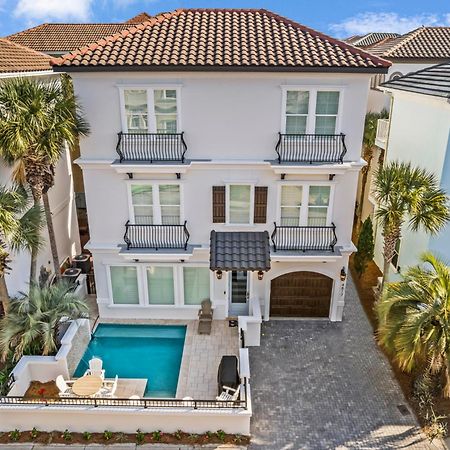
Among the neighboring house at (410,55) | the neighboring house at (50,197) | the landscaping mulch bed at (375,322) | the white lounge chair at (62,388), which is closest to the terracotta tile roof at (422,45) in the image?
the neighboring house at (410,55)

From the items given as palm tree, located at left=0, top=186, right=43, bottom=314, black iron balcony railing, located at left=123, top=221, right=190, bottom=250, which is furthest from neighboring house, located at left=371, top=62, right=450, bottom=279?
palm tree, located at left=0, top=186, right=43, bottom=314

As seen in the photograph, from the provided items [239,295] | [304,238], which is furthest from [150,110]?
[239,295]

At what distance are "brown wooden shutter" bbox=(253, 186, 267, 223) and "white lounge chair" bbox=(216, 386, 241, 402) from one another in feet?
22.2

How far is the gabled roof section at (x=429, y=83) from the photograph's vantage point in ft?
57.0

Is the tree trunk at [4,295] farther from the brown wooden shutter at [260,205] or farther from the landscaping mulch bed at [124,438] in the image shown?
the brown wooden shutter at [260,205]

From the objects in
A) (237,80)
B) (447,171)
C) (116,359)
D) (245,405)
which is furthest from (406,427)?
(237,80)

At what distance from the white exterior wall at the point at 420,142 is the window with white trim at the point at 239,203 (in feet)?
24.9

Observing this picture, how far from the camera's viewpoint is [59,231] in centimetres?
2184

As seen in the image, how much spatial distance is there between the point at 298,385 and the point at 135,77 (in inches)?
504

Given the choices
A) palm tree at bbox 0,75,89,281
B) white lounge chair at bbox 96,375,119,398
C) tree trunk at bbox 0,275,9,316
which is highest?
palm tree at bbox 0,75,89,281

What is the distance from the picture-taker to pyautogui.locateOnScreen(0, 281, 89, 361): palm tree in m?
14.5

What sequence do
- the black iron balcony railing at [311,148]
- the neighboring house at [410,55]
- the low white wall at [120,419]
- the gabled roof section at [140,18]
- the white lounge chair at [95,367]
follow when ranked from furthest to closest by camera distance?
Answer: the gabled roof section at [140,18] → the neighboring house at [410,55] → the black iron balcony railing at [311,148] → the white lounge chair at [95,367] → the low white wall at [120,419]

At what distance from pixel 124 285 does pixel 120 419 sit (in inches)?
268

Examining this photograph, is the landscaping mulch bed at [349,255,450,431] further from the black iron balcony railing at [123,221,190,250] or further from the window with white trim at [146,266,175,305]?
the black iron balcony railing at [123,221,190,250]
